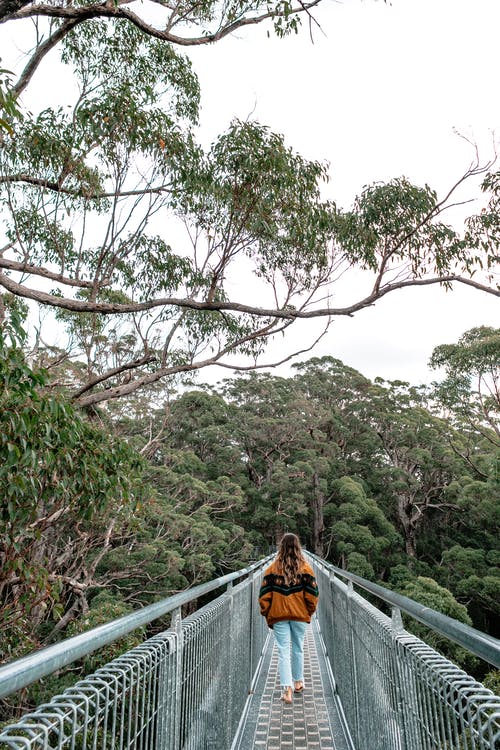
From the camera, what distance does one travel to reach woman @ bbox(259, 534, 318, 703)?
4.04 metres

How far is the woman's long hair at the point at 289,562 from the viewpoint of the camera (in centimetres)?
406

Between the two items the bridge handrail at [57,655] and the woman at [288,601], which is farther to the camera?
the woman at [288,601]

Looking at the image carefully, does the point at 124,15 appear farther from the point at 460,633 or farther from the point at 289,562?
the point at 460,633

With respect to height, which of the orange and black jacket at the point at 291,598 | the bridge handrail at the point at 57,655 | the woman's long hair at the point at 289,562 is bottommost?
the orange and black jacket at the point at 291,598

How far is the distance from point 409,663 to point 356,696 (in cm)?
155

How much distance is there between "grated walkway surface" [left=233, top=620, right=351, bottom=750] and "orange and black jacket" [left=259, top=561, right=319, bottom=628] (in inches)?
24.2

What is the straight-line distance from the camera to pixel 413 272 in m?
7.73

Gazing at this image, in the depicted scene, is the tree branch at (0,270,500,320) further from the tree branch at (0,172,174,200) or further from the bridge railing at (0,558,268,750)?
the bridge railing at (0,558,268,750)

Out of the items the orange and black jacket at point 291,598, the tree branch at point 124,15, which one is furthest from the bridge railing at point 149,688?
the tree branch at point 124,15

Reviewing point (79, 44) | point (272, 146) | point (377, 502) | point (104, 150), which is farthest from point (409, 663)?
point (377, 502)

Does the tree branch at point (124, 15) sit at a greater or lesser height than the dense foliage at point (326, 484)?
greater

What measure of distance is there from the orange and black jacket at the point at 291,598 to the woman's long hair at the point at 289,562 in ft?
0.09

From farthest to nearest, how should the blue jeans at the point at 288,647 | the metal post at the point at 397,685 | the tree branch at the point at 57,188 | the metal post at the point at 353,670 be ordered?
1. the tree branch at the point at 57,188
2. the blue jeans at the point at 288,647
3. the metal post at the point at 353,670
4. the metal post at the point at 397,685

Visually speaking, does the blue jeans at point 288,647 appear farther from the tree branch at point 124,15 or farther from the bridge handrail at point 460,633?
the tree branch at point 124,15
